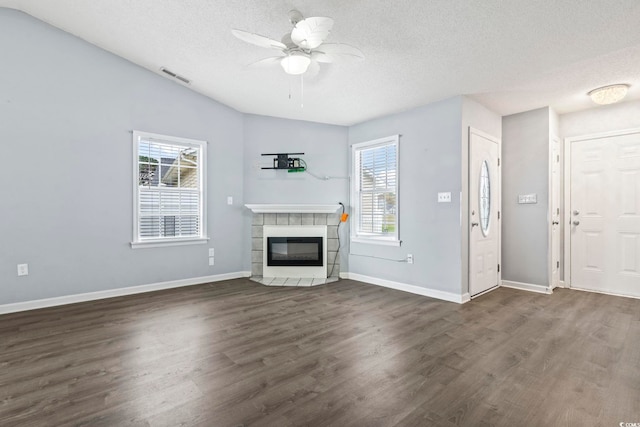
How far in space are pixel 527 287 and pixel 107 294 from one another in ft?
19.1

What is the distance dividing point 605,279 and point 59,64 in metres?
7.60

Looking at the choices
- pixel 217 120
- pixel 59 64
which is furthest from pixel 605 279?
pixel 59 64

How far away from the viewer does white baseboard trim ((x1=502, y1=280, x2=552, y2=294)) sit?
4.20 meters

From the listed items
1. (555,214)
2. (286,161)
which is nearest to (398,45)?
(286,161)

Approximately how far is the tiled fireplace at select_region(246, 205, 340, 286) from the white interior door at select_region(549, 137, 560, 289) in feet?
10.3

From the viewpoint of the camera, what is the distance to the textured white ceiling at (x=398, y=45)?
2.36 metres

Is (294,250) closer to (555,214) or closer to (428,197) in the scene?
(428,197)

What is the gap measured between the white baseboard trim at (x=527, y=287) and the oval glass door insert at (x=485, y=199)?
99 cm

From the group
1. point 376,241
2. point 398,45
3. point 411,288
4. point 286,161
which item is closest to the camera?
point 398,45

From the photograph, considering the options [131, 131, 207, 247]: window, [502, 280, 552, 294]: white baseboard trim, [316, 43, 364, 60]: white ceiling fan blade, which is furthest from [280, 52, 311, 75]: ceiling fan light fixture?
[502, 280, 552, 294]: white baseboard trim

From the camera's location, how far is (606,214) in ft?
13.5

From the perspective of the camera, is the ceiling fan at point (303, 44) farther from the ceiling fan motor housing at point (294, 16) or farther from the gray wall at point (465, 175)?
the gray wall at point (465, 175)

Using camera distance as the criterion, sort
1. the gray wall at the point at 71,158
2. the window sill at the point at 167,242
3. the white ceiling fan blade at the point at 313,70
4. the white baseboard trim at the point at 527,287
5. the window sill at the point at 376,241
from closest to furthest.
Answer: the white ceiling fan blade at the point at 313,70, the gray wall at the point at 71,158, the window sill at the point at 167,242, the white baseboard trim at the point at 527,287, the window sill at the point at 376,241

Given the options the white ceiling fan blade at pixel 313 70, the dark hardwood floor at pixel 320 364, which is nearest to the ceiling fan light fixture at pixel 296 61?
the white ceiling fan blade at pixel 313 70
